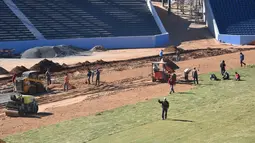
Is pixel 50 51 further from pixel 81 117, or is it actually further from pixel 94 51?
pixel 81 117

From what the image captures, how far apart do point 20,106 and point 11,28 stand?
120 ft

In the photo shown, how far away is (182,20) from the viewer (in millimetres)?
83562

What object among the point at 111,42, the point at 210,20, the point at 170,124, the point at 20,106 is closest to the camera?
the point at 170,124

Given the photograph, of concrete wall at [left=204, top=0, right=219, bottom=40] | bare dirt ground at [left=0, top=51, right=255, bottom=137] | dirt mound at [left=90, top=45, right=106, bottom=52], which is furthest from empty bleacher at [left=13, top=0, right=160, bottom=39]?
bare dirt ground at [left=0, top=51, right=255, bottom=137]

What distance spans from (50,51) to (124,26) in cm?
1579

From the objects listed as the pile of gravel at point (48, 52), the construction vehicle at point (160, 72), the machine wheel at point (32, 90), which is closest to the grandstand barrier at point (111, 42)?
the pile of gravel at point (48, 52)

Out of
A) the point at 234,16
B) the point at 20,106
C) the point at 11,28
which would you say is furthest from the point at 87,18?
the point at 20,106

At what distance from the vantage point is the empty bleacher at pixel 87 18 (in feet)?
225

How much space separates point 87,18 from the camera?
7231 centimetres

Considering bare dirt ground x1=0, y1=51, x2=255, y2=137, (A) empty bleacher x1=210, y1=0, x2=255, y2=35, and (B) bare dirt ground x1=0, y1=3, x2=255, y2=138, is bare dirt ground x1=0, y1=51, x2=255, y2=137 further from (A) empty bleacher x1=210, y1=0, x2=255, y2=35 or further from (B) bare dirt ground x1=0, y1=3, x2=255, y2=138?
(A) empty bleacher x1=210, y1=0, x2=255, y2=35

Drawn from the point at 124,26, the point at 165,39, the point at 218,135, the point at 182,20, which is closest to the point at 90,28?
the point at 124,26

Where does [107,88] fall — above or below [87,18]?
below

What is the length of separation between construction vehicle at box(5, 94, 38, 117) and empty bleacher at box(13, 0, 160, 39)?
36.1m

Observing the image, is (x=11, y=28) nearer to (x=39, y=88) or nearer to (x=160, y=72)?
(x=39, y=88)
